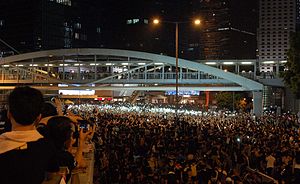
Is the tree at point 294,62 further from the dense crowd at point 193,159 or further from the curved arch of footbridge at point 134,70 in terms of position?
the dense crowd at point 193,159

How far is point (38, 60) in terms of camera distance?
51.4m

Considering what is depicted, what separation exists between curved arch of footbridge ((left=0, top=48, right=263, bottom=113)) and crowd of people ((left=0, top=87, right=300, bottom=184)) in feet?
67.4

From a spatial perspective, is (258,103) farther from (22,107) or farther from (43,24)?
(43,24)

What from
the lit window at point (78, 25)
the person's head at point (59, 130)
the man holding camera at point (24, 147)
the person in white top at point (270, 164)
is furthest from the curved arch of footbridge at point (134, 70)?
the lit window at point (78, 25)

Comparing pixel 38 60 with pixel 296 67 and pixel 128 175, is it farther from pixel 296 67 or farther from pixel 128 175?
pixel 128 175

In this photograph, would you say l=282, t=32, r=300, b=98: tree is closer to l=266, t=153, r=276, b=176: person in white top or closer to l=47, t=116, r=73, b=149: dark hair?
l=266, t=153, r=276, b=176: person in white top

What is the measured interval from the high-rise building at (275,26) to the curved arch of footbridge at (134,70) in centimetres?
7423

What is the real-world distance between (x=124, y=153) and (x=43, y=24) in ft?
257

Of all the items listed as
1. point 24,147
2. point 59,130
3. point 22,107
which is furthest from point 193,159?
point 24,147

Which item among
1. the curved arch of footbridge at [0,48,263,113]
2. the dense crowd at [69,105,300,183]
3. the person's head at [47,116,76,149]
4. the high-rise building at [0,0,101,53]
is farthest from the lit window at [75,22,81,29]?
the person's head at [47,116,76,149]

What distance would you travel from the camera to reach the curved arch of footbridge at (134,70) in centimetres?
4038

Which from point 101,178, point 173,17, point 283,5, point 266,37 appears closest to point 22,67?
point 101,178

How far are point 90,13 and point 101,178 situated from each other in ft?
318

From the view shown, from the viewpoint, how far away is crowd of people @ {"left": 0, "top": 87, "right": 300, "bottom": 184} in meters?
2.41
